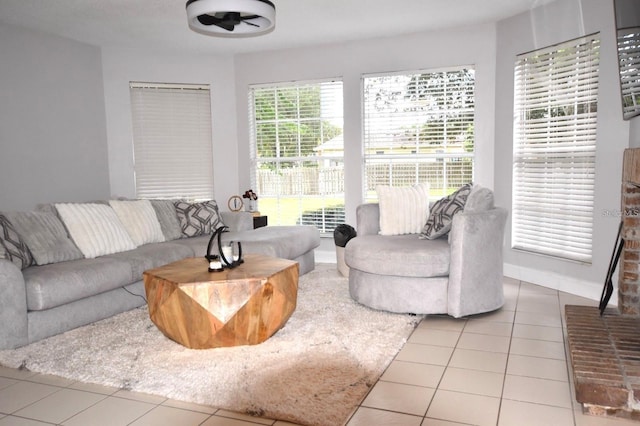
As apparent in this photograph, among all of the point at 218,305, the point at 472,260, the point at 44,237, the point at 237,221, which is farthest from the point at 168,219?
the point at 472,260

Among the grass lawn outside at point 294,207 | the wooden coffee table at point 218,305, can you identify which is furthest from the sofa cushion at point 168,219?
the wooden coffee table at point 218,305

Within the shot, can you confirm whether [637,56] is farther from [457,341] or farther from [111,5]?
[111,5]

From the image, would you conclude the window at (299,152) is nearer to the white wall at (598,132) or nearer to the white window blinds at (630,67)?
the white wall at (598,132)

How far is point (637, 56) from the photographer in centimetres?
268

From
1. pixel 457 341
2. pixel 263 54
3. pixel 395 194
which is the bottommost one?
pixel 457 341

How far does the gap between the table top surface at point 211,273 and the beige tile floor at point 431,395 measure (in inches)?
27.7

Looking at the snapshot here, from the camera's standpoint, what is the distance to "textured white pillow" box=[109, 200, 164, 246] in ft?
14.3

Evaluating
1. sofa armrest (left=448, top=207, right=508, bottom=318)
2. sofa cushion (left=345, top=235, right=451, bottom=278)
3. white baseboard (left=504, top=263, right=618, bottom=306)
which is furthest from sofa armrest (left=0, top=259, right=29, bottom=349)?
white baseboard (left=504, top=263, right=618, bottom=306)

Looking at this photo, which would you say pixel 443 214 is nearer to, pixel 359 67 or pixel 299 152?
pixel 359 67

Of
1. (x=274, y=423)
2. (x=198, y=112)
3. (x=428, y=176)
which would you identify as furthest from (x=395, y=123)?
(x=274, y=423)

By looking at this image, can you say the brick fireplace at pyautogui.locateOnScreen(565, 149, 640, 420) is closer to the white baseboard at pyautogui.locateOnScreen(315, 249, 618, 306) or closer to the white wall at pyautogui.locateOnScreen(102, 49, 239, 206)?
the white baseboard at pyautogui.locateOnScreen(315, 249, 618, 306)

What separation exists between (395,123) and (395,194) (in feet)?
4.67

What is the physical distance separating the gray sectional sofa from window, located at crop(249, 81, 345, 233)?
1.13 m

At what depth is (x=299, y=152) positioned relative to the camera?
586 centimetres
